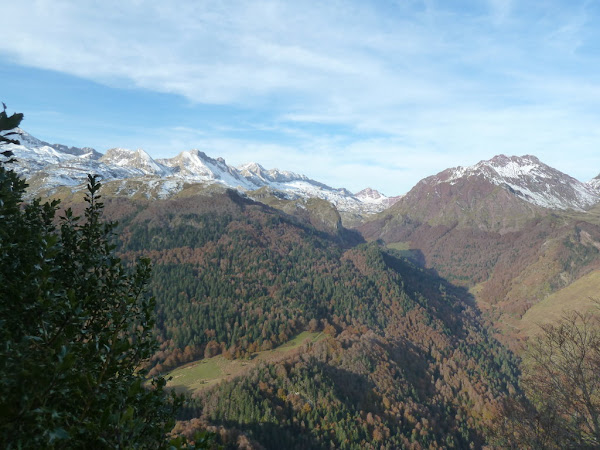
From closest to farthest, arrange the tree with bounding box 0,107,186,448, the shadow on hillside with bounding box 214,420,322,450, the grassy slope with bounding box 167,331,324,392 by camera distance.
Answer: the tree with bounding box 0,107,186,448, the shadow on hillside with bounding box 214,420,322,450, the grassy slope with bounding box 167,331,324,392

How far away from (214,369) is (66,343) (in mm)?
148262

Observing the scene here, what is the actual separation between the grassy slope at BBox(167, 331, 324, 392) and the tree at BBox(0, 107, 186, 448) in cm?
12221

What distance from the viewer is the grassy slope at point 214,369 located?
4909 inches

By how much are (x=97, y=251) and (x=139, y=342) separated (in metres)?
3.92

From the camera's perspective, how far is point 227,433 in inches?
3430

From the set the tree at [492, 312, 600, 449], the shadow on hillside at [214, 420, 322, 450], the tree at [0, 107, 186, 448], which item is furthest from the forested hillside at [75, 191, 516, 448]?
the tree at [0, 107, 186, 448]

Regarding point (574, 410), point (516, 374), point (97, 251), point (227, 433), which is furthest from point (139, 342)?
point (516, 374)

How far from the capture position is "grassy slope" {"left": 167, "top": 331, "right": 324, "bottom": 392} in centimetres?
12469

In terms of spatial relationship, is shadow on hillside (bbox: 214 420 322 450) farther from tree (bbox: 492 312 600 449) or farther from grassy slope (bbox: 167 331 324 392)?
tree (bbox: 492 312 600 449)

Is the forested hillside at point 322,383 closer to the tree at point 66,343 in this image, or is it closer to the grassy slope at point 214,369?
the grassy slope at point 214,369

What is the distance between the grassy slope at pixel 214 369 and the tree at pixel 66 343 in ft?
401

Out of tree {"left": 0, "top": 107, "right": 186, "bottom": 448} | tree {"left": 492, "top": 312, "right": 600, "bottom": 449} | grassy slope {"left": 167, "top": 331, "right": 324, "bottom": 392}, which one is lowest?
grassy slope {"left": 167, "top": 331, "right": 324, "bottom": 392}

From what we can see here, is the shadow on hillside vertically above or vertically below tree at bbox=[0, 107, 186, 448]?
below

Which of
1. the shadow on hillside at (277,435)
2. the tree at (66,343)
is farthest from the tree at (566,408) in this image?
the shadow on hillside at (277,435)
